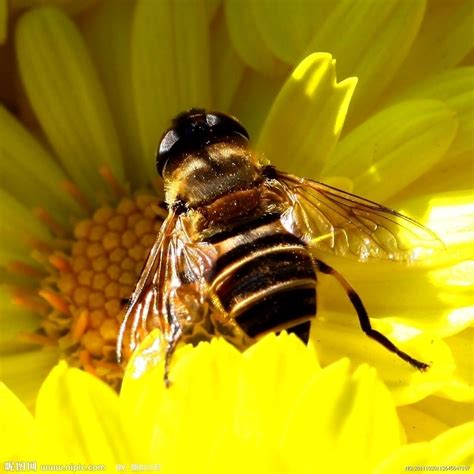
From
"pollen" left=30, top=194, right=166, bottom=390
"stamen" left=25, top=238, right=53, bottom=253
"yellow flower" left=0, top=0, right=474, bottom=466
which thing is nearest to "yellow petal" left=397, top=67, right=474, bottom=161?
"yellow flower" left=0, top=0, right=474, bottom=466

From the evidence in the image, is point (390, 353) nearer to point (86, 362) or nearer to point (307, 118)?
point (307, 118)

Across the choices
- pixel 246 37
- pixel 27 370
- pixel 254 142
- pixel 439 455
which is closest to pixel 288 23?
pixel 246 37

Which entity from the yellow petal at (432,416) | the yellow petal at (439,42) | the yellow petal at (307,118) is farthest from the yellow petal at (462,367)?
the yellow petal at (439,42)

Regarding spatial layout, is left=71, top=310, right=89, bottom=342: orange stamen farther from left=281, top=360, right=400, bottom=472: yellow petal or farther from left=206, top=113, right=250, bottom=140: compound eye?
left=281, top=360, right=400, bottom=472: yellow petal

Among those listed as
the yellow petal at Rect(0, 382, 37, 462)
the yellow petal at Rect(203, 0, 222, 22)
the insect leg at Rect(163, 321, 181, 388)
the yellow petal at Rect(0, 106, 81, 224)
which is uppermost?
the yellow petal at Rect(203, 0, 222, 22)

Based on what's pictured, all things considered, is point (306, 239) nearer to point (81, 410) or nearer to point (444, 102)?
point (444, 102)

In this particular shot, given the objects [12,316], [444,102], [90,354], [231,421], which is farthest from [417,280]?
[12,316]

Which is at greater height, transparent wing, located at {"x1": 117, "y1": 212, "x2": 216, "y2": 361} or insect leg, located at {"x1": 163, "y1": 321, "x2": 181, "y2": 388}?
transparent wing, located at {"x1": 117, "y1": 212, "x2": 216, "y2": 361}
